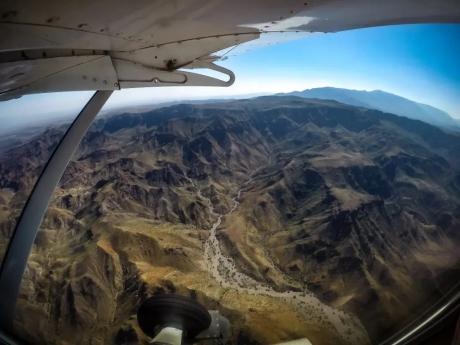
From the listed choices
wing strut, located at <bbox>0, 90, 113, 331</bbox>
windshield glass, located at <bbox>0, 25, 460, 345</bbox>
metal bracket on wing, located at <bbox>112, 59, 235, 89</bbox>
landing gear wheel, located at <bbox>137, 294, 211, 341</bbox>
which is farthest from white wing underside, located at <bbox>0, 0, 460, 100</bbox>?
windshield glass, located at <bbox>0, 25, 460, 345</bbox>

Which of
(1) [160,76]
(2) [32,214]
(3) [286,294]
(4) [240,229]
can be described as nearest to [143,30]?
(1) [160,76]

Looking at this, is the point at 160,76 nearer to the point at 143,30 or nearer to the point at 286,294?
the point at 143,30

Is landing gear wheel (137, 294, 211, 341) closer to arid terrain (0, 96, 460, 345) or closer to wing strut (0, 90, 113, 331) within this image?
wing strut (0, 90, 113, 331)

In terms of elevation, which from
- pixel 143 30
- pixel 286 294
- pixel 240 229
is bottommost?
pixel 143 30

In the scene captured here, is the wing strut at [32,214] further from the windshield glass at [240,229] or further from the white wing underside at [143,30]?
the windshield glass at [240,229]

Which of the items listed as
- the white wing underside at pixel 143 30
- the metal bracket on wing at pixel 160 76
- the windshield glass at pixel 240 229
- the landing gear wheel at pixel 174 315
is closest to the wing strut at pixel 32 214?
the metal bracket on wing at pixel 160 76

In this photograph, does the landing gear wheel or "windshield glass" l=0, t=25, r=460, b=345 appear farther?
"windshield glass" l=0, t=25, r=460, b=345

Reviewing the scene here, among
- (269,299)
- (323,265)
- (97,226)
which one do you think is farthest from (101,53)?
(97,226)
